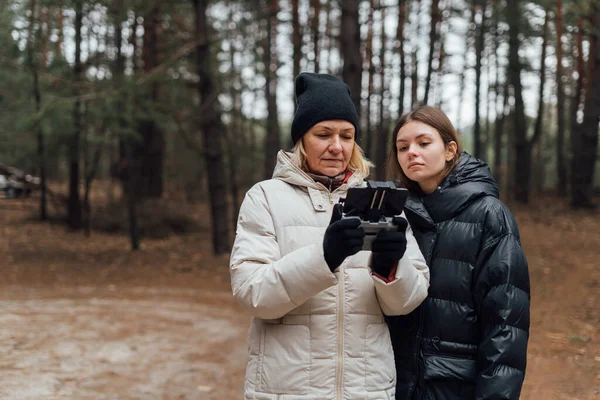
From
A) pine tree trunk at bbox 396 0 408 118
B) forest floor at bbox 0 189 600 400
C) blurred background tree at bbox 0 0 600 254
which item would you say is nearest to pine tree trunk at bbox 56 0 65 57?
blurred background tree at bbox 0 0 600 254

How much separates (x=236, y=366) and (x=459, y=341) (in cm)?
458

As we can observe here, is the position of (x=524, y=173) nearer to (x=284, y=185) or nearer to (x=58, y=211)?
(x=58, y=211)

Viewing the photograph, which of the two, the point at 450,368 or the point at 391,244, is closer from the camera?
the point at 391,244

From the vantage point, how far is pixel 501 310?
2.35 m

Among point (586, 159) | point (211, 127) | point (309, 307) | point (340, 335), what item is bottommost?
point (340, 335)

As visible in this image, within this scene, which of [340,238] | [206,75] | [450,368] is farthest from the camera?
[206,75]

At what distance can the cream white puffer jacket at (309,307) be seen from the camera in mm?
2227

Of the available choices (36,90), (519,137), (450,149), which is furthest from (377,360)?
(519,137)

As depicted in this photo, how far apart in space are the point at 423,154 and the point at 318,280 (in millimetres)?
858

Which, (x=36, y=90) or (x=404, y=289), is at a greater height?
(x=36, y=90)

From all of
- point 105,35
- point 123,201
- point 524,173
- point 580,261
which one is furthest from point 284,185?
point 524,173

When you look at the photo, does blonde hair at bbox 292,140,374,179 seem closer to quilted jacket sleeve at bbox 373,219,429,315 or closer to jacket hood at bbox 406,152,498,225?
jacket hood at bbox 406,152,498,225

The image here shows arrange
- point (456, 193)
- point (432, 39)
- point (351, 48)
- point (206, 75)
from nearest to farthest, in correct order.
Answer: point (456, 193)
point (351, 48)
point (206, 75)
point (432, 39)

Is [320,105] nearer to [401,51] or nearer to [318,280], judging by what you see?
[318,280]
